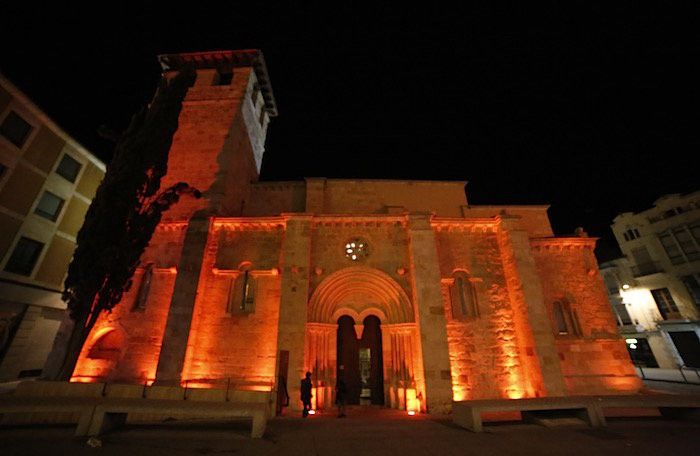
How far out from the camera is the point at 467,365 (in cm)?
1052

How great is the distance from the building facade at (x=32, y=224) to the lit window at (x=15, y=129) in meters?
0.03

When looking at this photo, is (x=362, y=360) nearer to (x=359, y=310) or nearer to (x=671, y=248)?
(x=359, y=310)

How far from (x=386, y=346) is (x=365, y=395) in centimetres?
233

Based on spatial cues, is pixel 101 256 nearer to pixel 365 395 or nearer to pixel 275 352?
pixel 275 352

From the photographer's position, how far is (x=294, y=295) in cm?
1048

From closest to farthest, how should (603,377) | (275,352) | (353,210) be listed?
(275,352), (603,377), (353,210)

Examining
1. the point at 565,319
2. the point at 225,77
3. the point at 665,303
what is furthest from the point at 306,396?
the point at 665,303

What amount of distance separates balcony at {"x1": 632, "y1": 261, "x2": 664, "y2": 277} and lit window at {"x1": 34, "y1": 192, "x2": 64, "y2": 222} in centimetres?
3878

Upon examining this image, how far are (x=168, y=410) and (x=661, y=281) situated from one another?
3036cm

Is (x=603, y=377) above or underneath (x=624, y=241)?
underneath

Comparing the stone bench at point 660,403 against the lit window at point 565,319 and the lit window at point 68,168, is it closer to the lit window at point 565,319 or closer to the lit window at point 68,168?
the lit window at point 565,319

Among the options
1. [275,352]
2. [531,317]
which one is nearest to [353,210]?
[275,352]

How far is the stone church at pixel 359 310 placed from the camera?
9945 mm

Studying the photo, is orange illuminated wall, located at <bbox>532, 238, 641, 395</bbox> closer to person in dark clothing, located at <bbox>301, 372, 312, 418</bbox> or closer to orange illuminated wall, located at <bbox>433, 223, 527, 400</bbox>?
orange illuminated wall, located at <bbox>433, 223, 527, 400</bbox>
